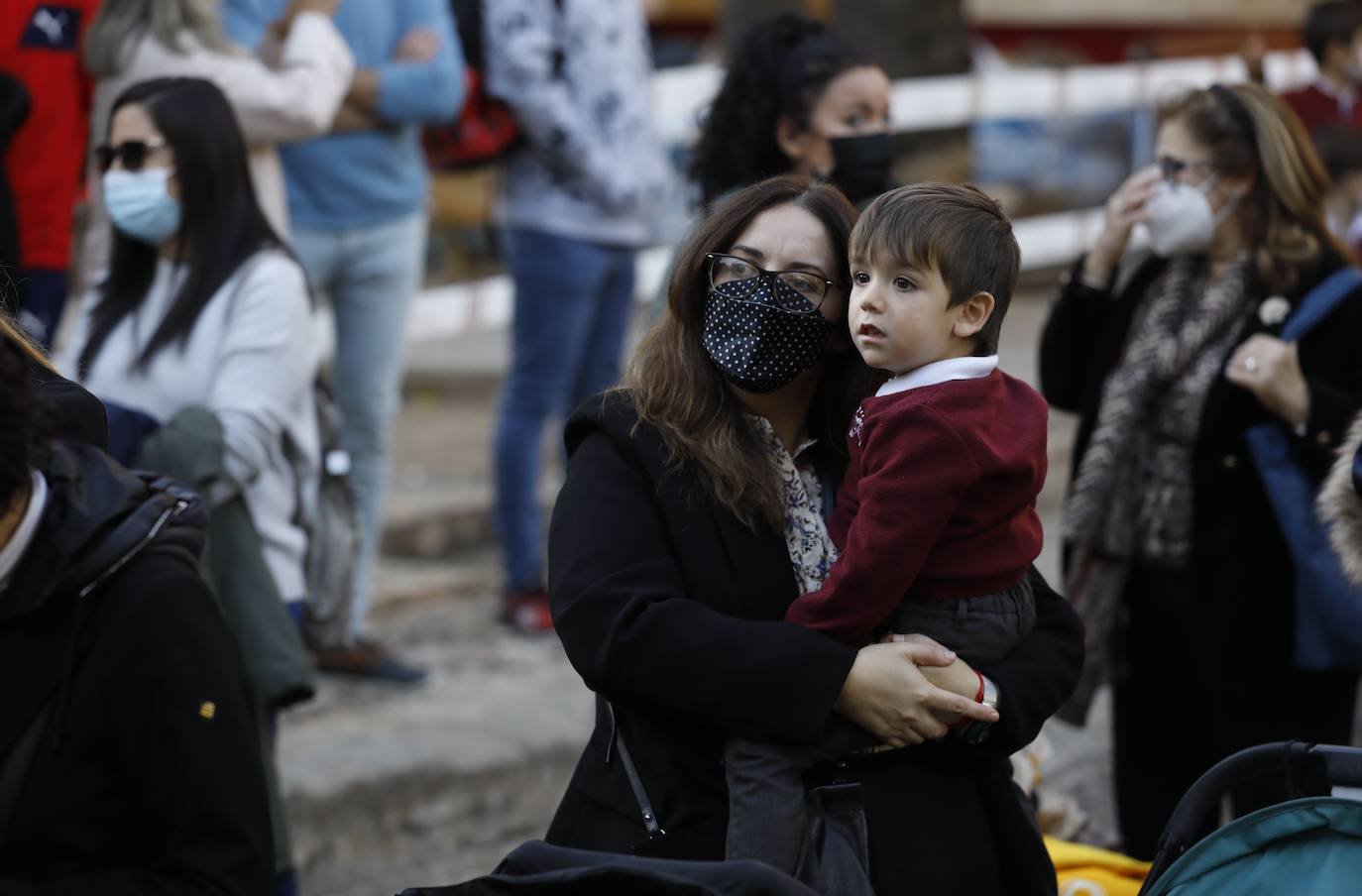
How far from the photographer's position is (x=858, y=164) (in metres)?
4.16

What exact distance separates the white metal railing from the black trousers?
14.6 ft

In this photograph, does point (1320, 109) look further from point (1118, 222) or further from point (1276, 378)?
point (1276, 378)

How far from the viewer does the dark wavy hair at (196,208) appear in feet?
12.8

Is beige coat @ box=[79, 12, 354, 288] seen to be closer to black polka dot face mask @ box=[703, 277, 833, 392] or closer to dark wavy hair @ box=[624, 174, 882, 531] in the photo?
dark wavy hair @ box=[624, 174, 882, 531]

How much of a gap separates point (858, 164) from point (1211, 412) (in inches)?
38.2

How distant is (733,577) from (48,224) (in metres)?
2.82

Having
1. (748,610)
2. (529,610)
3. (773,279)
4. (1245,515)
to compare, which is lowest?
(529,610)

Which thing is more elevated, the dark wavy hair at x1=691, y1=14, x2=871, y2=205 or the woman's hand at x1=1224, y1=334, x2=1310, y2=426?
the dark wavy hair at x1=691, y1=14, x2=871, y2=205

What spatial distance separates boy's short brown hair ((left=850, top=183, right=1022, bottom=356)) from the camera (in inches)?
96.7

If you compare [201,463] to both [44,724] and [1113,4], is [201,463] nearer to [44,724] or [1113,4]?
[44,724]

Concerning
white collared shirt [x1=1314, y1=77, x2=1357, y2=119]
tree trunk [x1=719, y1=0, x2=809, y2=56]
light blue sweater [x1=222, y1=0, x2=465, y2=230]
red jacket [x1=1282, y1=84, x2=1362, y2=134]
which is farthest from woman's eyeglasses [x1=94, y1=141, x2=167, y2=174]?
white collared shirt [x1=1314, y1=77, x2=1357, y2=119]

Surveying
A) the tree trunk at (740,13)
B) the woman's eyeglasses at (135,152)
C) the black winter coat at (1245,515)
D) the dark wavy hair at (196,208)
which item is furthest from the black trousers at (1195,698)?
the tree trunk at (740,13)

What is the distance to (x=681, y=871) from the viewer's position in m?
2.07

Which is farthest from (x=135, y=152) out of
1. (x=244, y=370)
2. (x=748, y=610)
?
(x=748, y=610)
